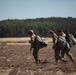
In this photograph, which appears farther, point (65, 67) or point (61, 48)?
point (61, 48)

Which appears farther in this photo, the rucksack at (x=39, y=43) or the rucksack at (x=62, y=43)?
the rucksack at (x=39, y=43)

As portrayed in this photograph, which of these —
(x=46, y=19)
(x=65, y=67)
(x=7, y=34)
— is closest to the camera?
(x=65, y=67)

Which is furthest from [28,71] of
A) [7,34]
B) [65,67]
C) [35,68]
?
[7,34]

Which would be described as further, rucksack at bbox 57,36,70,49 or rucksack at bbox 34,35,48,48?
rucksack at bbox 34,35,48,48

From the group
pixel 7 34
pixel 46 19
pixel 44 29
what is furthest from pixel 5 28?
pixel 46 19

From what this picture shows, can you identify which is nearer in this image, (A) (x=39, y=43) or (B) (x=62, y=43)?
(B) (x=62, y=43)

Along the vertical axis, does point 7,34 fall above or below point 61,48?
below

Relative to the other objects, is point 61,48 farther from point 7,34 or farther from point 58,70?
point 7,34

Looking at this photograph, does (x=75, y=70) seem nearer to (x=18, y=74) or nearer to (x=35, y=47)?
(x=18, y=74)

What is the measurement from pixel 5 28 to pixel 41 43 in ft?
335

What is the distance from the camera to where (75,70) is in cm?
977

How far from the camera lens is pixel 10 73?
1005 centimetres

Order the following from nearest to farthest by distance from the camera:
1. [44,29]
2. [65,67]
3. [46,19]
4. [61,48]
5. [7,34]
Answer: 1. [65,67]
2. [61,48]
3. [7,34]
4. [44,29]
5. [46,19]

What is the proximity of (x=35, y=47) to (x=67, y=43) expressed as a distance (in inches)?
65.9
